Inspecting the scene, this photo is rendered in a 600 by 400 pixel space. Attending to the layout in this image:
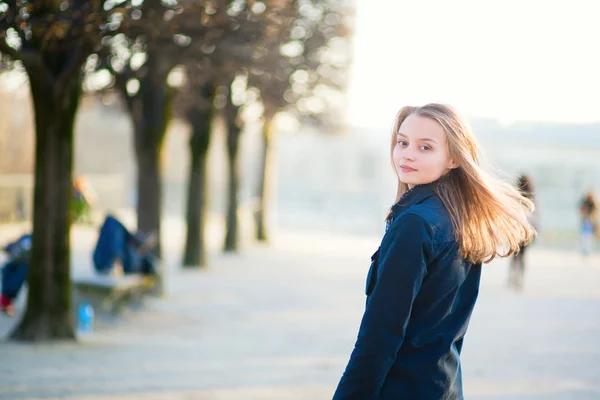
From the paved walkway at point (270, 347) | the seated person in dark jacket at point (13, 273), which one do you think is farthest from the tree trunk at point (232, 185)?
the seated person in dark jacket at point (13, 273)

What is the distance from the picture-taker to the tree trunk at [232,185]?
21.1 m

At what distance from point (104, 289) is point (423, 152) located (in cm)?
771

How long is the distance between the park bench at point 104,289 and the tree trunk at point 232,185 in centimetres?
1066

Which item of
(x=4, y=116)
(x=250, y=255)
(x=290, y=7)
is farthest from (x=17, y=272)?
(x=4, y=116)

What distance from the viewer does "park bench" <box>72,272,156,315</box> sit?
31.8ft

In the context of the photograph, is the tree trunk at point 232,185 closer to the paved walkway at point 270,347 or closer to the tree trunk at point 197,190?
the tree trunk at point 197,190

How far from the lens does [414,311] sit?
245 centimetres

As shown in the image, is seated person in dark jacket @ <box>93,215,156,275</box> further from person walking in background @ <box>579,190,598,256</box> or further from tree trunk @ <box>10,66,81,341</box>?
person walking in background @ <box>579,190,598,256</box>

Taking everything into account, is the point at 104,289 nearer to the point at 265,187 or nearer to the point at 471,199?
the point at 471,199

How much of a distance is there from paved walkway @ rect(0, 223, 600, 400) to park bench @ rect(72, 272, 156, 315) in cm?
30

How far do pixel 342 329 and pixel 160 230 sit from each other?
4176mm

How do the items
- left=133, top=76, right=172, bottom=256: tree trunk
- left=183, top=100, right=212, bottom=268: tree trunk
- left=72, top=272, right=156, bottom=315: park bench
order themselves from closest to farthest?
left=72, top=272, right=156, bottom=315: park bench → left=133, top=76, right=172, bottom=256: tree trunk → left=183, top=100, right=212, bottom=268: tree trunk

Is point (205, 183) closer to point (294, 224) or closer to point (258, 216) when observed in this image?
point (258, 216)

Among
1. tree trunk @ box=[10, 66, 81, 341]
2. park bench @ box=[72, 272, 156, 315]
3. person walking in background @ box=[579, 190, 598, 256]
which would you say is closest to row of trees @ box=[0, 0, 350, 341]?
tree trunk @ box=[10, 66, 81, 341]
